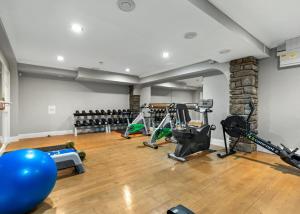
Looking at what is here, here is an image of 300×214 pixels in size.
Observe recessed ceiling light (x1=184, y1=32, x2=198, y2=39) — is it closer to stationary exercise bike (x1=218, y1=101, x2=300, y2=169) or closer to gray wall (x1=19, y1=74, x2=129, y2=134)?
stationary exercise bike (x1=218, y1=101, x2=300, y2=169)

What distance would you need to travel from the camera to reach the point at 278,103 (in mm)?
3826

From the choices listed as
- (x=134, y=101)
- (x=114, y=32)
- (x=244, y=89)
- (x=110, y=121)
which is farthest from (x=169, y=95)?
(x=114, y=32)

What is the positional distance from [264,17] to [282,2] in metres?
0.36

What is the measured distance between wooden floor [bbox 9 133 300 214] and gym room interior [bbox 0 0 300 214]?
0.02m

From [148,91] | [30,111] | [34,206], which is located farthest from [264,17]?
[30,111]

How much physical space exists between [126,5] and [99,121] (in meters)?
5.57

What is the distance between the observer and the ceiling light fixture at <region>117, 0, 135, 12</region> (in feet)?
6.68

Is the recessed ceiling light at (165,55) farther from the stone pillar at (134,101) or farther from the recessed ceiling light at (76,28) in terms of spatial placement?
the stone pillar at (134,101)

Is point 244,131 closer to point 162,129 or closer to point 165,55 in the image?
point 162,129

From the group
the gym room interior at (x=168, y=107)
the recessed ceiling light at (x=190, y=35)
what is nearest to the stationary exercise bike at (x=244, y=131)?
the gym room interior at (x=168, y=107)

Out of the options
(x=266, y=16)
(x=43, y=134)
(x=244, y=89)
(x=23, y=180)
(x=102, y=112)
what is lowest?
(x=43, y=134)

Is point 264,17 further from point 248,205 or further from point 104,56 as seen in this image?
point 104,56

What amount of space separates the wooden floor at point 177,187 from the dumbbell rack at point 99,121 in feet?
11.6

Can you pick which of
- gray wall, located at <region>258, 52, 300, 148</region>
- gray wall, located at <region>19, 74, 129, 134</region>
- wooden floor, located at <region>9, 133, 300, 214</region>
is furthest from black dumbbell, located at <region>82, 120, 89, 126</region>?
gray wall, located at <region>258, 52, 300, 148</region>
